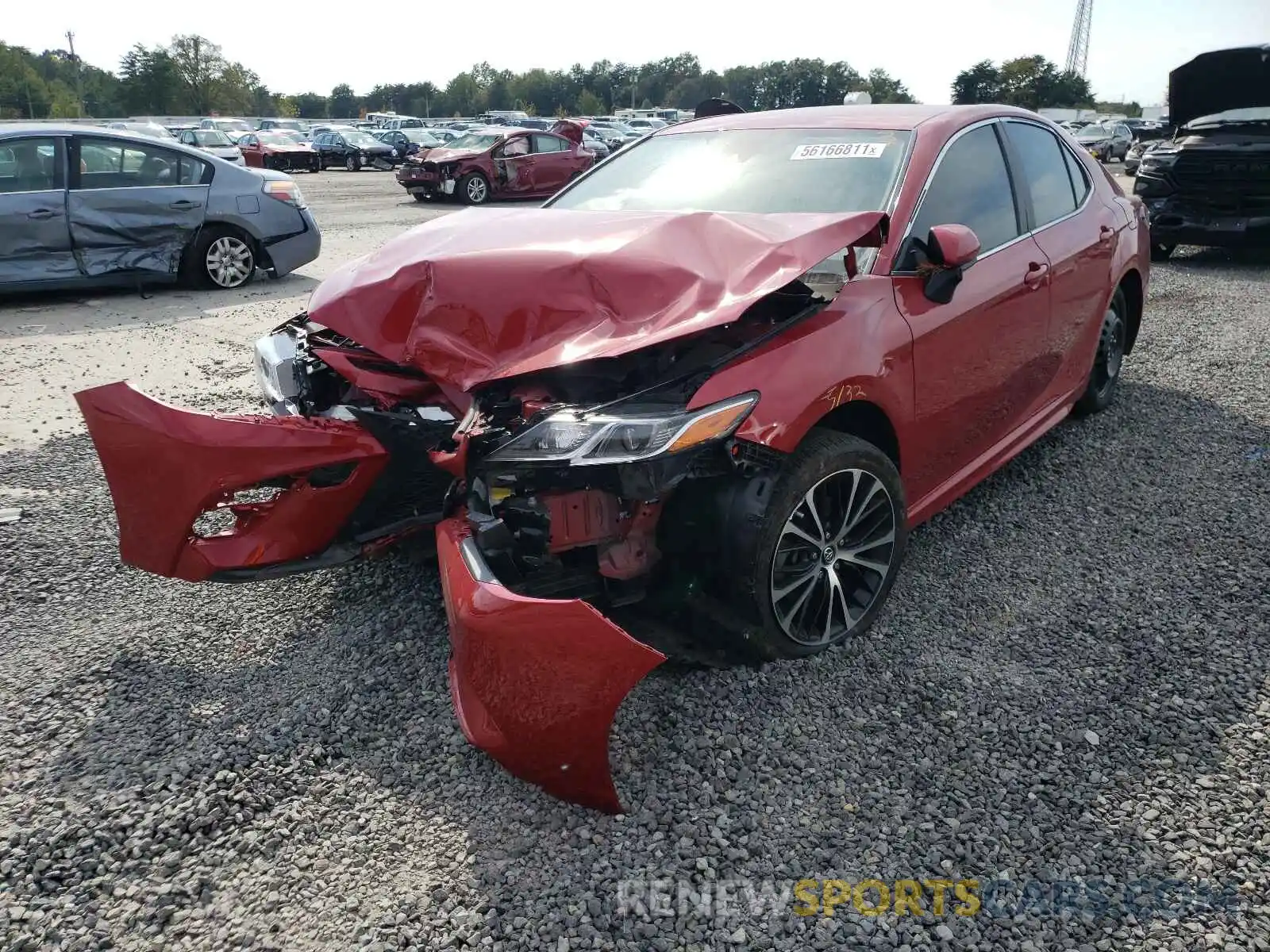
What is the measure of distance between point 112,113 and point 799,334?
303 feet

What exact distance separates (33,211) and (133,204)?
2.59ft

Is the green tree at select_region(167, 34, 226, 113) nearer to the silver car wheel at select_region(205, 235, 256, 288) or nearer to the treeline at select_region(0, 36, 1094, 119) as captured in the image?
the treeline at select_region(0, 36, 1094, 119)

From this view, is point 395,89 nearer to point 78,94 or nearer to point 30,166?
point 78,94

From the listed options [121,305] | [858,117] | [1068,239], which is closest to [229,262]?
[121,305]

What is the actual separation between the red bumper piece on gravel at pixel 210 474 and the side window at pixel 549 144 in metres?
17.8

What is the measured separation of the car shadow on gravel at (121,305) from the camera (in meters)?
7.89

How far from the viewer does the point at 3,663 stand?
308cm

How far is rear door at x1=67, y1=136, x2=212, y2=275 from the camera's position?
27.5ft

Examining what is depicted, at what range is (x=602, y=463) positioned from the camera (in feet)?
7.99

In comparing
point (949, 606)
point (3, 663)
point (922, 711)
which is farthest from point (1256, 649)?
point (3, 663)

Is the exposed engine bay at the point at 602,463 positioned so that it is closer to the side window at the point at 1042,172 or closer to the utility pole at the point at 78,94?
the side window at the point at 1042,172

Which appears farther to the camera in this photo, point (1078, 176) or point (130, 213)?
point (130, 213)

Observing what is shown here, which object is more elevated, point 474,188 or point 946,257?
point 474,188

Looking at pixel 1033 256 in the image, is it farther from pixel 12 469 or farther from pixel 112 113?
pixel 112 113
